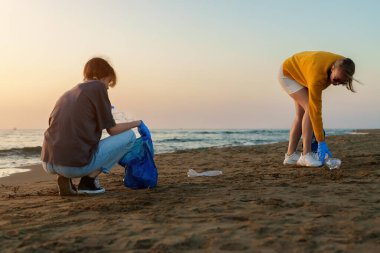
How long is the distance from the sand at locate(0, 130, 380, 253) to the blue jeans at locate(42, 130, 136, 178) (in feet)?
0.78

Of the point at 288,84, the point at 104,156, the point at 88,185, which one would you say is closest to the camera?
the point at 104,156

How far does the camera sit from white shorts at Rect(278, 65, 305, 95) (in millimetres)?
5173

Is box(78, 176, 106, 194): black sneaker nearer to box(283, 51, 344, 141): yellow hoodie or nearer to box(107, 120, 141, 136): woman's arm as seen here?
box(107, 120, 141, 136): woman's arm

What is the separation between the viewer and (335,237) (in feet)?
6.49

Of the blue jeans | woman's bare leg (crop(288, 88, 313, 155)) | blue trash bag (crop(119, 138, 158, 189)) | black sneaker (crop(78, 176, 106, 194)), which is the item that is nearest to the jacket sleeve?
woman's bare leg (crop(288, 88, 313, 155))

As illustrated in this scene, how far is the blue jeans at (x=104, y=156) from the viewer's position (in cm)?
326

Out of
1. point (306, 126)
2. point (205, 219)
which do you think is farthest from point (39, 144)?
point (205, 219)

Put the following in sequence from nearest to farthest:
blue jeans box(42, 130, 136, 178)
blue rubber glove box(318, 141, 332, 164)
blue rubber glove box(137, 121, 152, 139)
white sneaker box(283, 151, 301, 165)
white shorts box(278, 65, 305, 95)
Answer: blue jeans box(42, 130, 136, 178) < blue rubber glove box(137, 121, 152, 139) < blue rubber glove box(318, 141, 332, 164) < white shorts box(278, 65, 305, 95) < white sneaker box(283, 151, 301, 165)

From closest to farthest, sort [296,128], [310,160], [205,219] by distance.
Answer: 1. [205,219]
2. [310,160]
3. [296,128]

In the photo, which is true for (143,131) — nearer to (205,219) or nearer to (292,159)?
(205,219)

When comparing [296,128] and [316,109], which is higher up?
[316,109]

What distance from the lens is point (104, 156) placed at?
11.0ft

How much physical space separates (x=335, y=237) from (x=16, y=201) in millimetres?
2627

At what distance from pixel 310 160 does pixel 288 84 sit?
3.46 ft
